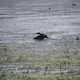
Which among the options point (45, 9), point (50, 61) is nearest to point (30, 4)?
point (45, 9)

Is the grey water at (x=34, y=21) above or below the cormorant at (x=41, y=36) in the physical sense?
above

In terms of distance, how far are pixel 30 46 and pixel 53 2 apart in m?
0.25

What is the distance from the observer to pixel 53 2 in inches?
41.1

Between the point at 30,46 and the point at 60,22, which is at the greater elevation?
the point at 60,22

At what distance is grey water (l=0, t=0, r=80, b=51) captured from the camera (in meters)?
1.01

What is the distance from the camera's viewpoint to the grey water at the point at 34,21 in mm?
1011

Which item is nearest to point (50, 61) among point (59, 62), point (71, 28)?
point (59, 62)

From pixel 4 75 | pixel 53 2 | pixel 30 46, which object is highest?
pixel 53 2

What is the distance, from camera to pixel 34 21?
1.02m

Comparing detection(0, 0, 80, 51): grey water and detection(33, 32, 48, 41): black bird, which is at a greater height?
detection(0, 0, 80, 51): grey water

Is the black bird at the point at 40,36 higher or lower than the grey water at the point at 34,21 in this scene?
lower

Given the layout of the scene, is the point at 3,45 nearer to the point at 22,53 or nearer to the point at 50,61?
the point at 22,53

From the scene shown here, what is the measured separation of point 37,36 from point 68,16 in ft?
0.59

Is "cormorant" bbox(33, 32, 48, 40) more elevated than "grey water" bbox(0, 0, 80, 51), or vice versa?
"grey water" bbox(0, 0, 80, 51)
